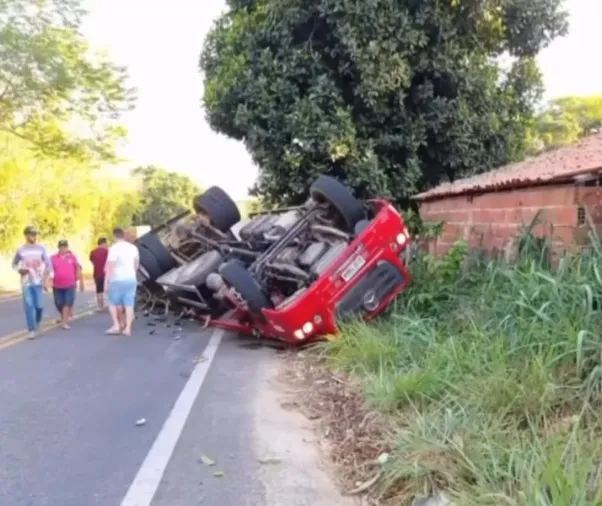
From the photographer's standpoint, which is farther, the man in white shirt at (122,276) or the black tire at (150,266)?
the black tire at (150,266)

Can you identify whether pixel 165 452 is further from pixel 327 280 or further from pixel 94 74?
pixel 94 74

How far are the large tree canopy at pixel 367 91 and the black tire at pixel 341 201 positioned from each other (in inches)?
104

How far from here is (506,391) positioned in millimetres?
4895

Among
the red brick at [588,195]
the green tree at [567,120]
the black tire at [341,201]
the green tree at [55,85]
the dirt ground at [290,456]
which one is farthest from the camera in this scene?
the green tree at [567,120]

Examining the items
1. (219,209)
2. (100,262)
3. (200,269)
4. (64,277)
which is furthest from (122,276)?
(100,262)

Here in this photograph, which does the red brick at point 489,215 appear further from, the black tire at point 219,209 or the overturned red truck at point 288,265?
the black tire at point 219,209

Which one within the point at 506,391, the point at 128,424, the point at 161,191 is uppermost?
the point at 506,391

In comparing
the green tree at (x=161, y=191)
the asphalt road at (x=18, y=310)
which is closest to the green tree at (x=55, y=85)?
the asphalt road at (x=18, y=310)

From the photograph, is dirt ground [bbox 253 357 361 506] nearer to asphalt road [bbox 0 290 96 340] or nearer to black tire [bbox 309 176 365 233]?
black tire [bbox 309 176 365 233]

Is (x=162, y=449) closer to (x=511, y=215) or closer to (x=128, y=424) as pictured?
(x=128, y=424)

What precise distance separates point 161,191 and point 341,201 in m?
45.3

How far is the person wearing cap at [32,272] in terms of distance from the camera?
1134 cm

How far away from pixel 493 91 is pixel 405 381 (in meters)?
10.6

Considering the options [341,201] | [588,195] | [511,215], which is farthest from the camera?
[341,201]
